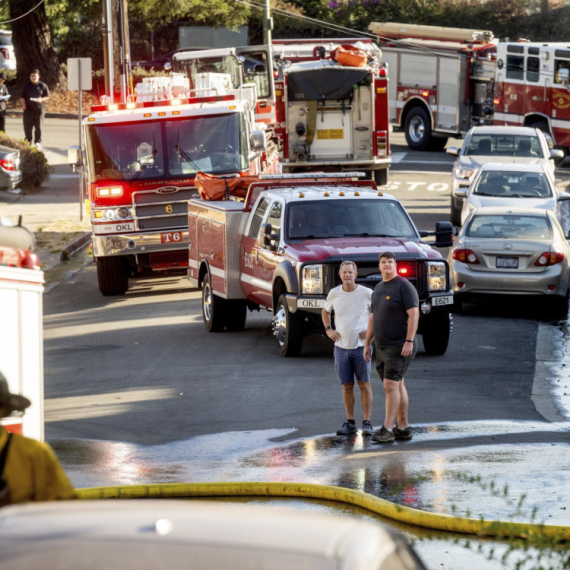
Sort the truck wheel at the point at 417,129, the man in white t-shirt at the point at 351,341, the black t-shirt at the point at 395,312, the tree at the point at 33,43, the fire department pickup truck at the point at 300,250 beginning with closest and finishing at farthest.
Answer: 1. the black t-shirt at the point at 395,312
2. the man in white t-shirt at the point at 351,341
3. the fire department pickup truck at the point at 300,250
4. the truck wheel at the point at 417,129
5. the tree at the point at 33,43

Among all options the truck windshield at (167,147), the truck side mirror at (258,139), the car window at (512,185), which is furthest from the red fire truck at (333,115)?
the truck windshield at (167,147)

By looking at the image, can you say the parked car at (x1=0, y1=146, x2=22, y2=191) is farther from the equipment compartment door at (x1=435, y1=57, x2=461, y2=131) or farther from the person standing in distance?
the equipment compartment door at (x1=435, y1=57, x2=461, y2=131)

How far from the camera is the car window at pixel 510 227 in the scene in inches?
642

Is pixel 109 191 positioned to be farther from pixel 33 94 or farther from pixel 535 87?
pixel 535 87

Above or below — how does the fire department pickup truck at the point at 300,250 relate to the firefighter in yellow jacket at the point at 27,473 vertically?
below

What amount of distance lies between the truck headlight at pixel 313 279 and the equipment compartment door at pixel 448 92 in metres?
22.6

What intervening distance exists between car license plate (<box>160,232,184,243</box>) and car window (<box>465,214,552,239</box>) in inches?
179

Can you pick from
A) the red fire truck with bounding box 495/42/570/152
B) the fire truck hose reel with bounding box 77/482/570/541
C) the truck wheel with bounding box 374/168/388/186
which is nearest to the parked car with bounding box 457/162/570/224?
the truck wheel with bounding box 374/168/388/186

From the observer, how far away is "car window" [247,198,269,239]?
14648mm

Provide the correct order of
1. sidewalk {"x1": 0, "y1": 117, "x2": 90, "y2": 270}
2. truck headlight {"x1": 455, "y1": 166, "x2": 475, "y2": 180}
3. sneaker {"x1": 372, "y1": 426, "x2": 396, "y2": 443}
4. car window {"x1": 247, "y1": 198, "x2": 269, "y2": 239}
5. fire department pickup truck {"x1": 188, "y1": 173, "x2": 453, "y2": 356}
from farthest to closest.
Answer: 1. truck headlight {"x1": 455, "y1": 166, "x2": 475, "y2": 180}
2. sidewalk {"x1": 0, "y1": 117, "x2": 90, "y2": 270}
3. car window {"x1": 247, "y1": 198, "x2": 269, "y2": 239}
4. fire department pickup truck {"x1": 188, "y1": 173, "x2": 453, "y2": 356}
5. sneaker {"x1": 372, "y1": 426, "x2": 396, "y2": 443}

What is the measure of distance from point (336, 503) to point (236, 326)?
26.8 ft

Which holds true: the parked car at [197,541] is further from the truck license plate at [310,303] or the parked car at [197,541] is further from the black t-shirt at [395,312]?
the truck license plate at [310,303]

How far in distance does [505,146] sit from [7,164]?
10.3 m

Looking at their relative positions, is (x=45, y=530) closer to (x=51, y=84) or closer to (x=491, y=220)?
(x=491, y=220)
